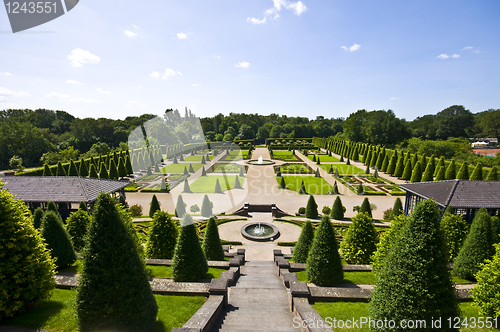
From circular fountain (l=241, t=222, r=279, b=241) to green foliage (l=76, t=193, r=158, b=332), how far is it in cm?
1403

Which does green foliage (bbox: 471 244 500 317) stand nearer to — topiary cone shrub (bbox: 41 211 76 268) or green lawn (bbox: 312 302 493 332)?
green lawn (bbox: 312 302 493 332)

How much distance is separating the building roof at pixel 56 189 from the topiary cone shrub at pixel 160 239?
9.37 metres

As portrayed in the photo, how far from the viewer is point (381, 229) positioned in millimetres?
20016

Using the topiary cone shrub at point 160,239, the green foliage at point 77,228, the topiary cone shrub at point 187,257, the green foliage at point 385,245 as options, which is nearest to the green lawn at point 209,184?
the green foliage at point 77,228

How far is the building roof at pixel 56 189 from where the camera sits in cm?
1970

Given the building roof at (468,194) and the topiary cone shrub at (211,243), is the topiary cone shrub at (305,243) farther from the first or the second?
the building roof at (468,194)

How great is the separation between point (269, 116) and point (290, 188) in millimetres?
120487

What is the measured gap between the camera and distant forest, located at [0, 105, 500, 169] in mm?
52844

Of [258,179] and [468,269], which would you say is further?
[258,179]

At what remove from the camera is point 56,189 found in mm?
20562

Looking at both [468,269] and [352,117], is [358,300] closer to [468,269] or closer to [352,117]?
[468,269]

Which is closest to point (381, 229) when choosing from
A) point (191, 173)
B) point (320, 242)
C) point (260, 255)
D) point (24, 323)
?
point (260, 255)

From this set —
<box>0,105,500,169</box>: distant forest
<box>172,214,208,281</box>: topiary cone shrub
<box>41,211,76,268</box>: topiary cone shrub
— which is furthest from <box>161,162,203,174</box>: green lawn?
<box>172,214,208,281</box>: topiary cone shrub

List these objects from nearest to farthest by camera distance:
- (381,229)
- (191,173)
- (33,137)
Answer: (381,229) < (191,173) < (33,137)
